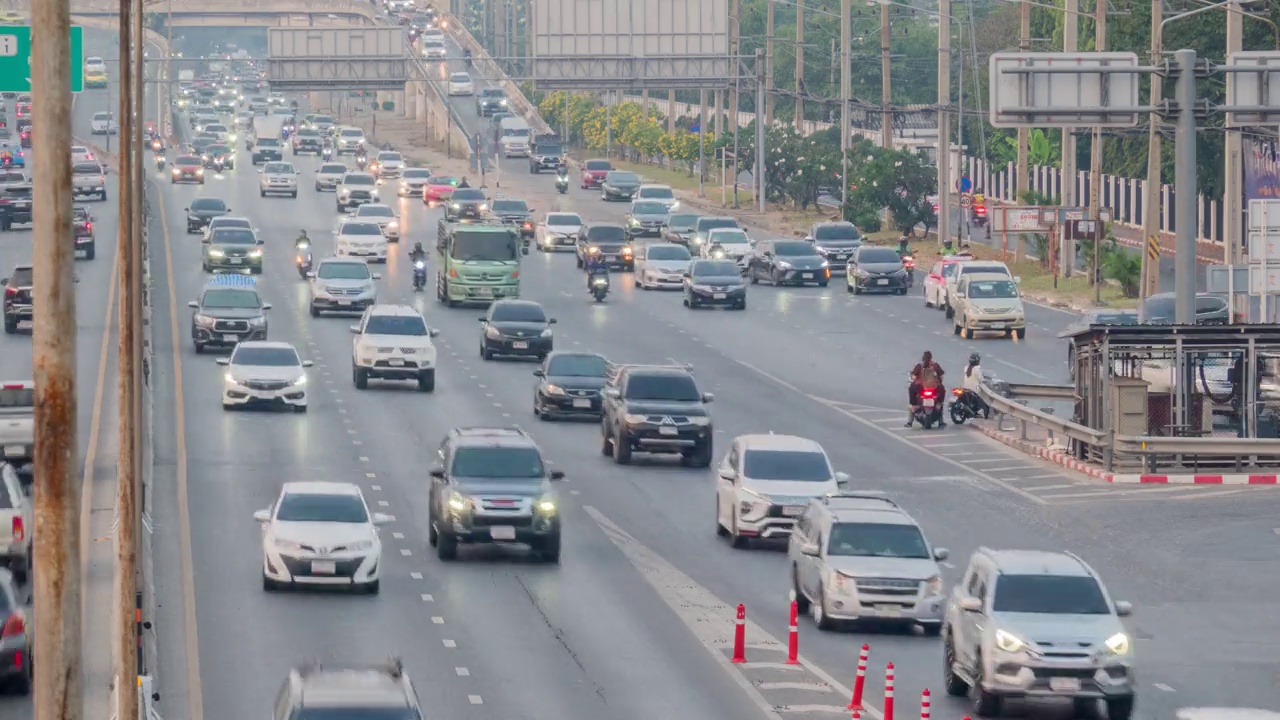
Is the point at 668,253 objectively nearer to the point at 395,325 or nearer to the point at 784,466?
the point at 395,325

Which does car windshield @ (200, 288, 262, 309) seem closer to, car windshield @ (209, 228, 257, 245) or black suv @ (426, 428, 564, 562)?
car windshield @ (209, 228, 257, 245)

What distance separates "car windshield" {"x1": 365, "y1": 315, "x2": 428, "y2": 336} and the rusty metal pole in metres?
24.4

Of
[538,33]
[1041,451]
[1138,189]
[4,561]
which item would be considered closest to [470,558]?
[4,561]

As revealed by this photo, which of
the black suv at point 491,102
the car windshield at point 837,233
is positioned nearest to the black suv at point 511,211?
the car windshield at point 837,233

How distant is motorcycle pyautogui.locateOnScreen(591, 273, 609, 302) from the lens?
74562 millimetres

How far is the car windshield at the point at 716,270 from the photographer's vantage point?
73.6m

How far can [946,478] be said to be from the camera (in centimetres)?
4509

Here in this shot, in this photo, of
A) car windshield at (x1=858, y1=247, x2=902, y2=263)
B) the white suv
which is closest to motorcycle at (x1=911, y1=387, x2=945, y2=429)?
the white suv

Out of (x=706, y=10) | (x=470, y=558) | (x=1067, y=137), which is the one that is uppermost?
(x=706, y=10)

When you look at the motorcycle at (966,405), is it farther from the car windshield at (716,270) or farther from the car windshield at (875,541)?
the car windshield at (716,270)

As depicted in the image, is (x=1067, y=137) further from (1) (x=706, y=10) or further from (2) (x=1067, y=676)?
(2) (x=1067, y=676)

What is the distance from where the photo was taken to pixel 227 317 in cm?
5981

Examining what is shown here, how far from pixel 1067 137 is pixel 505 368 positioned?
26847mm

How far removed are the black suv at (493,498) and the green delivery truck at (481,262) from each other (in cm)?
3464
